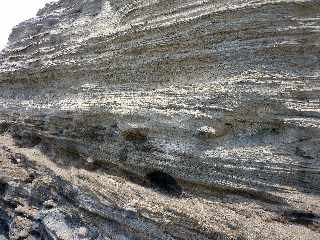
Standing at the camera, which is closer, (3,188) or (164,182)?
(164,182)

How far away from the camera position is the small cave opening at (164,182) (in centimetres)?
2116

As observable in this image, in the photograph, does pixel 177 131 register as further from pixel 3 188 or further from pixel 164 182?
pixel 3 188

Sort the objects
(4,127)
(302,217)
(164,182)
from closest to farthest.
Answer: (302,217), (164,182), (4,127)

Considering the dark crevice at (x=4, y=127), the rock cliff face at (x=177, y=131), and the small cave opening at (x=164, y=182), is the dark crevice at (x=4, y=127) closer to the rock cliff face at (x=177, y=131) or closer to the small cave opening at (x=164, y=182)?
the rock cliff face at (x=177, y=131)

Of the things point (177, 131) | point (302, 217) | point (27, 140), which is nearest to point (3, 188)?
point (27, 140)

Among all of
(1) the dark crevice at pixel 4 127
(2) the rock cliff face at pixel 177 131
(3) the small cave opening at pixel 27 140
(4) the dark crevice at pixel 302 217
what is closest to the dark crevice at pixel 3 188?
(2) the rock cliff face at pixel 177 131

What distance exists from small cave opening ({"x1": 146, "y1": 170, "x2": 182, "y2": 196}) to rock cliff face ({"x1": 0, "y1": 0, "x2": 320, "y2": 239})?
5 centimetres

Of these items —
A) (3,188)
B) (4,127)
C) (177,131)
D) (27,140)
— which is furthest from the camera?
(4,127)

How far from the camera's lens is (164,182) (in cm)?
2169

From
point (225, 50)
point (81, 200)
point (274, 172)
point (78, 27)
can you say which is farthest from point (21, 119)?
point (274, 172)

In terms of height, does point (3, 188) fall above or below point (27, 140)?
below

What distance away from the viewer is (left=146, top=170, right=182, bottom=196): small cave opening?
2116cm

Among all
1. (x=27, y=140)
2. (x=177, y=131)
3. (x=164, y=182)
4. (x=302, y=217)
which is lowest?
(x=302, y=217)

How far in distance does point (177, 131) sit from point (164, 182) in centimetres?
203
